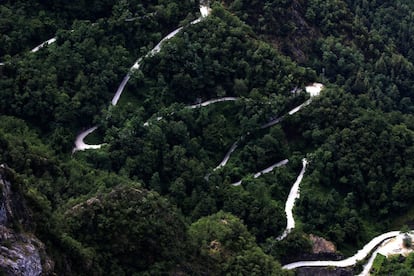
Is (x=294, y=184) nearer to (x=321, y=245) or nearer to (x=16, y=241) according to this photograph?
(x=321, y=245)

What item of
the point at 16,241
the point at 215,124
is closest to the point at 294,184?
the point at 215,124

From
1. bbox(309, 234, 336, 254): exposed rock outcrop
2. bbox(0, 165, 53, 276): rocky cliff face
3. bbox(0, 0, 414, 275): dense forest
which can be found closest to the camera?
bbox(0, 165, 53, 276): rocky cliff face

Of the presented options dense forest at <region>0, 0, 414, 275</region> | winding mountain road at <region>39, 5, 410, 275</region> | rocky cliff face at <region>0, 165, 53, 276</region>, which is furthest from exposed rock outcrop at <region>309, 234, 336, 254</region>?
rocky cliff face at <region>0, 165, 53, 276</region>

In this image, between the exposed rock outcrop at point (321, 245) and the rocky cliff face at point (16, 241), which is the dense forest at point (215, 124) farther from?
the rocky cliff face at point (16, 241)

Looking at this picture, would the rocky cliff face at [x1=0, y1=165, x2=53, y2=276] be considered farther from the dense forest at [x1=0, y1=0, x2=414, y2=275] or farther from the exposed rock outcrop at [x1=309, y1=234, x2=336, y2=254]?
the exposed rock outcrop at [x1=309, y1=234, x2=336, y2=254]

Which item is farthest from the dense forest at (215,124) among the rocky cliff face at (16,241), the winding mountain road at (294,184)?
the rocky cliff face at (16,241)

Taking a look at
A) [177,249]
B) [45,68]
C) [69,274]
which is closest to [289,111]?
[45,68]

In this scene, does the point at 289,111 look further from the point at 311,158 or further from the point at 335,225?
the point at 335,225
